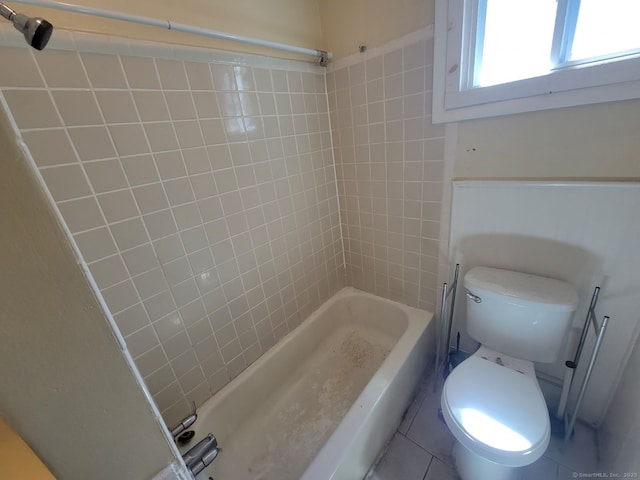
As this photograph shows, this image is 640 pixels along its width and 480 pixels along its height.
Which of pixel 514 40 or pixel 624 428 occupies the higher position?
pixel 514 40

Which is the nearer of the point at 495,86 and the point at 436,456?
the point at 495,86

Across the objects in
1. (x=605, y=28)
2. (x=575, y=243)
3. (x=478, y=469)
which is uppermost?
(x=605, y=28)

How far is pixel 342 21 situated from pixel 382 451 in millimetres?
2129

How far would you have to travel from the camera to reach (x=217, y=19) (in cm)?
106

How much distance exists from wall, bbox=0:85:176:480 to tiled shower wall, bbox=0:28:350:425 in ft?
2.24

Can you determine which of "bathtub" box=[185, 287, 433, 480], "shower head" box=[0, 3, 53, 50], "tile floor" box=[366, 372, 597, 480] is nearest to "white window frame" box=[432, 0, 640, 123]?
"bathtub" box=[185, 287, 433, 480]

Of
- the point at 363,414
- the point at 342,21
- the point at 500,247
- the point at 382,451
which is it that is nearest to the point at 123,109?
the point at 342,21

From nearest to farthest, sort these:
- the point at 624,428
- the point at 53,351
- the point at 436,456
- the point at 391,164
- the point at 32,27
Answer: the point at 53,351, the point at 32,27, the point at 624,428, the point at 436,456, the point at 391,164

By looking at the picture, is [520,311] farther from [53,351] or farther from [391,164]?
[53,351]

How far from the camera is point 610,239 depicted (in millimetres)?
1001

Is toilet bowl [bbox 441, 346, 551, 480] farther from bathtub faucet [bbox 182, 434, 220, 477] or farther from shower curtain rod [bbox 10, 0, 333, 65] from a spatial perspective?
shower curtain rod [bbox 10, 0, 333, 65]

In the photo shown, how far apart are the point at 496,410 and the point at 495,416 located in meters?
0.03

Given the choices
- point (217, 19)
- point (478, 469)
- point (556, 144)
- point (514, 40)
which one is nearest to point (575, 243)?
point (556, 144)

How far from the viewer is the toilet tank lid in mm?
1044
